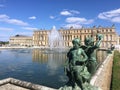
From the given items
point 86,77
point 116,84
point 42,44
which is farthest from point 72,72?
point 42,44

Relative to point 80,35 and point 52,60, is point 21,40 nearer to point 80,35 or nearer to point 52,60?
point 80,35

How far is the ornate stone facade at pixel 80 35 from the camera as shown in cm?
7669

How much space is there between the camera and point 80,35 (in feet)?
271

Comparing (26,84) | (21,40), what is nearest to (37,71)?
(26,84)

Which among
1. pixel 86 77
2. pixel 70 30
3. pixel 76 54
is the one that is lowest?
pixel 86 77

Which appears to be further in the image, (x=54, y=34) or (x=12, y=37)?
(x=12, y=37)

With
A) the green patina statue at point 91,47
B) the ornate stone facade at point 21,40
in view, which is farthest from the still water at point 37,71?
the ornate stone facade at point 21,40

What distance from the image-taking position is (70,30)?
84.0m

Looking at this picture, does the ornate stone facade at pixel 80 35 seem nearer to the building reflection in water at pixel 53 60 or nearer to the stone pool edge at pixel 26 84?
the building reflection in water at pixel 53 60

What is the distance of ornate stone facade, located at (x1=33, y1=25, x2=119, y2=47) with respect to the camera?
7669cm

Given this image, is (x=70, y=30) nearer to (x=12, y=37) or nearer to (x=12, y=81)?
(x=12, y=37)

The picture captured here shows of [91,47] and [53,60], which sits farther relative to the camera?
[53,60]

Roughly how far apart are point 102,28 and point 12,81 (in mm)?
74326

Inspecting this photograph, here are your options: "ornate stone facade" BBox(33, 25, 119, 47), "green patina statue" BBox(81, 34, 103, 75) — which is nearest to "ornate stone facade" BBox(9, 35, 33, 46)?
"ornate stone facade" BBox(33, 25, 119, 47)
